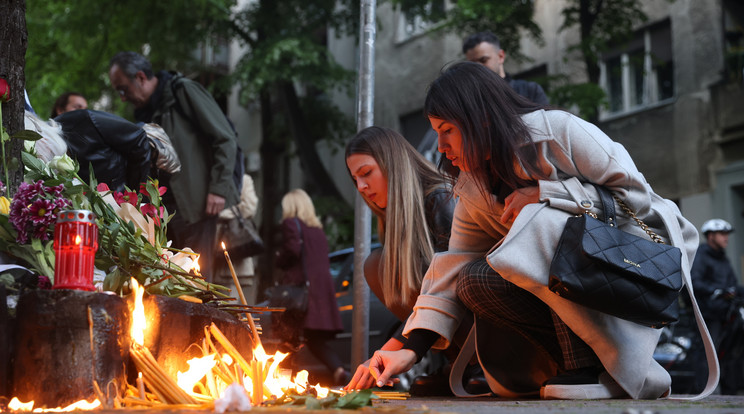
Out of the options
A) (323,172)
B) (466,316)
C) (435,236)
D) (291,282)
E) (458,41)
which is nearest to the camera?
(466,316)

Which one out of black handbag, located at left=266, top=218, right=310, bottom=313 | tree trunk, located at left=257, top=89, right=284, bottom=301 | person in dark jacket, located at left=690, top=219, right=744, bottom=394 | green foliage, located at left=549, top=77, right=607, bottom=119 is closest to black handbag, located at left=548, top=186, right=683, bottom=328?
black handbag, located at left=266, top=218, right=310, bottom=313

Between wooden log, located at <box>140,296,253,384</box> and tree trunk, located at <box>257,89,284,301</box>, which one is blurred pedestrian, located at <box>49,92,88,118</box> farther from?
tree trunk, located at <box>257,89,284,301</box>

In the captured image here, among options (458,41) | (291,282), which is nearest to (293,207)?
(291,282)

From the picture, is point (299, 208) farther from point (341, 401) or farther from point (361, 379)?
point (341, 401)

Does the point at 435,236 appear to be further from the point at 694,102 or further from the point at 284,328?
the point at 694,102

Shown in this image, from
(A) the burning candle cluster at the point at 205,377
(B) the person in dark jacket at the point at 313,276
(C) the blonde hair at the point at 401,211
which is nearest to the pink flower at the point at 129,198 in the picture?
(A) the burning candle cluster at the point at 205,377

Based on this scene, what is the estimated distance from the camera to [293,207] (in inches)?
300

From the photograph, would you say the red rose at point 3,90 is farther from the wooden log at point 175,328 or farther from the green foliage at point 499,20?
the green foliage at point 499,20

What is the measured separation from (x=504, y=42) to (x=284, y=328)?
8.39m

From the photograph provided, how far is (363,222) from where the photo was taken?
473cm

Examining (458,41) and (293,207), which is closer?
(293,207)

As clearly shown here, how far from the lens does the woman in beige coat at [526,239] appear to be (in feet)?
9.77

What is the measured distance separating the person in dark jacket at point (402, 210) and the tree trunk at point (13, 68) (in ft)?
5.10

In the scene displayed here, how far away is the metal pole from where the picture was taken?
15.1 feet
